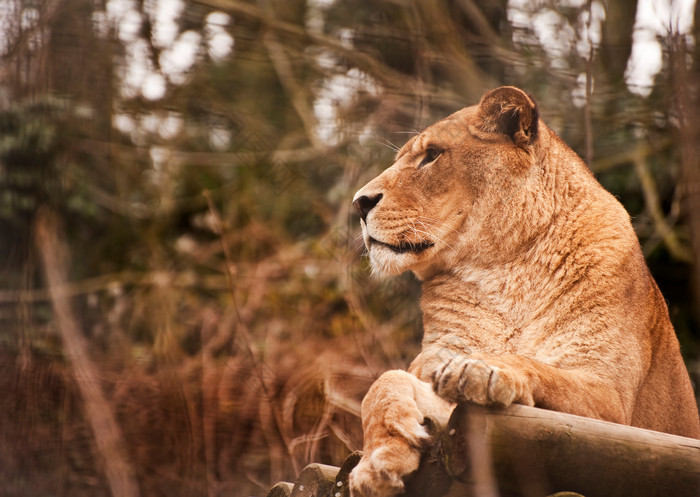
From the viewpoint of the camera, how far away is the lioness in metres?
1.88

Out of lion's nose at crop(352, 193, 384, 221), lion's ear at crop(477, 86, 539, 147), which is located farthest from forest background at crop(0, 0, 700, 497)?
lion's nose at crop(352, 193, 384, 221)

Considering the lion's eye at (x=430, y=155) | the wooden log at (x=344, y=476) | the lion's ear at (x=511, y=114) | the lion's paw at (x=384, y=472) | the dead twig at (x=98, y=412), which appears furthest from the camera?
the dead twig at (x=98, y=412)

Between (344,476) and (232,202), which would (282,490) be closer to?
(344,476)

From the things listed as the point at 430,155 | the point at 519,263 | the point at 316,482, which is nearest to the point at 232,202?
the point at 430,155

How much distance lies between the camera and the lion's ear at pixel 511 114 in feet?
6.93

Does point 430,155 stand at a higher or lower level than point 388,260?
higher

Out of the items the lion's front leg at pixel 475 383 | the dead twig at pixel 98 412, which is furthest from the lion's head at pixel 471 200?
the dead twig at pixel 98 412

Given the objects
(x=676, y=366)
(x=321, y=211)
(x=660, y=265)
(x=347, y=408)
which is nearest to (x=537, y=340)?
(x=676, y=366)

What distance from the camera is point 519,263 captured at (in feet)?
6.92

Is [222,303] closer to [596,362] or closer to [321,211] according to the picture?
[321,211]

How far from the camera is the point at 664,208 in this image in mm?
4402

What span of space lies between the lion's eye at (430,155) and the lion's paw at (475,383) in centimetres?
91

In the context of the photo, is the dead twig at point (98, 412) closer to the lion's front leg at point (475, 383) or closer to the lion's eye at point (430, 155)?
the lion's eye at point (430, 155)

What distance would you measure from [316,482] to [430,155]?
1011 millimetres
